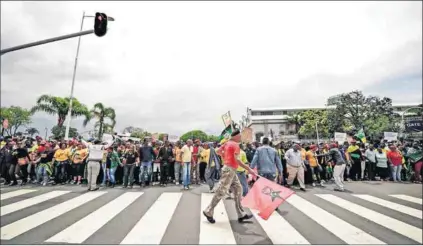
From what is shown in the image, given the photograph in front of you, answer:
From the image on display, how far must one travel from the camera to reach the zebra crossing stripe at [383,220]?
5041 mm

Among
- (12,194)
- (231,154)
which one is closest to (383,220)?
(231,154)

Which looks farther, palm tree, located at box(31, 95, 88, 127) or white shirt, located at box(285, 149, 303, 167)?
palm tree, located at box(31, 95, 88, 127)

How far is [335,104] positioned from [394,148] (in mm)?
8657

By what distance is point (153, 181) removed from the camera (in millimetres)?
11047

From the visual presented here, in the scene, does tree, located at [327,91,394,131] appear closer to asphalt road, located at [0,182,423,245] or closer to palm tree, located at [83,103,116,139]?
asphalt road, located at [0,182,423,245]

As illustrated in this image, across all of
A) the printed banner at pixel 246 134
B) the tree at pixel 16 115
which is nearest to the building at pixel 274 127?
the printed banner at pixel 246 134

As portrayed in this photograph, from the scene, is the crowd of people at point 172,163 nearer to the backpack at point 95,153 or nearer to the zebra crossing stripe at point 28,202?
the backpack at point 95,153

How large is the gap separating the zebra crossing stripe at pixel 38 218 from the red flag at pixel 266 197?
13.2 ft

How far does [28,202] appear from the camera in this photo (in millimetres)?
6898

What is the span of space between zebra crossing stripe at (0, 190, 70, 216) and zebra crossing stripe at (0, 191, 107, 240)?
2.24 feet

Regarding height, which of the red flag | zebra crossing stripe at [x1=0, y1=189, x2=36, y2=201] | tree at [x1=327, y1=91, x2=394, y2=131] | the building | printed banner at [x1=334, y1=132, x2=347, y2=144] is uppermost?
the building

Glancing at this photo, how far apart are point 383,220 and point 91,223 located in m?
6.08

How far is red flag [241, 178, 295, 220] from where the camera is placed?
4906 mm

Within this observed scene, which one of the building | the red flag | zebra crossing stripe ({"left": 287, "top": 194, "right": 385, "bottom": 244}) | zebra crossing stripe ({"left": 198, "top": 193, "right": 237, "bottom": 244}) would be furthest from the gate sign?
zebra crossing stripe ({"left": 198, "top": 193, "right": 237, "bottom": 244})
